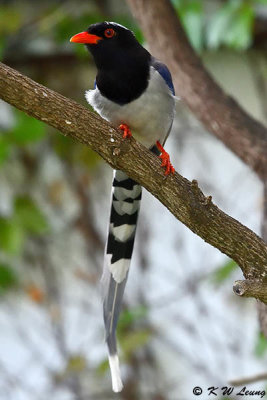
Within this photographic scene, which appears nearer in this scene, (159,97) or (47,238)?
(159,97)

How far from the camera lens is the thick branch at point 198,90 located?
259 cm

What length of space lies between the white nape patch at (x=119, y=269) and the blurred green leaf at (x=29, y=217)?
4.13 feet

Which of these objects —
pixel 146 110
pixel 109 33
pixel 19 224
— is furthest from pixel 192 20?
pixel 19 224

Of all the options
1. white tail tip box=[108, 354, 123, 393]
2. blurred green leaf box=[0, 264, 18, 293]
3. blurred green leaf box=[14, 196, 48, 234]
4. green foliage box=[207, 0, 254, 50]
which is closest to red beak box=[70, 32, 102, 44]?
green foliage box=[207, 0, 254, 50]

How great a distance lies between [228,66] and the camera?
13.6 ft

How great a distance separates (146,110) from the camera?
209 cm

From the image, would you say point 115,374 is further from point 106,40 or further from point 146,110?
point 106,40

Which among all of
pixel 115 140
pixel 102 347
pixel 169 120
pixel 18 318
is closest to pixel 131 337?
pixel 102 347

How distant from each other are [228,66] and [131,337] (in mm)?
1764

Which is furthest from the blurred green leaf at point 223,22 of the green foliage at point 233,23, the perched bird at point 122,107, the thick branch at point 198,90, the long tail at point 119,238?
the long tail at point 119,238

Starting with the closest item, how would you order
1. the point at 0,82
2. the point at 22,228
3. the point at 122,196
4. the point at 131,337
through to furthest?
the point at 0,82
the point at 122,196
the point at 131,337
the point at 22,228

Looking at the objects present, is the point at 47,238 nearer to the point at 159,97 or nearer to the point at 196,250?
the point at 196,250

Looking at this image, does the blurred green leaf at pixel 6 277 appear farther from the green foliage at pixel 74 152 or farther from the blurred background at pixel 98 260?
the green foliage at pixel 74 152

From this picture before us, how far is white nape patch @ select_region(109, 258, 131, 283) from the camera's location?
227 centimetres
